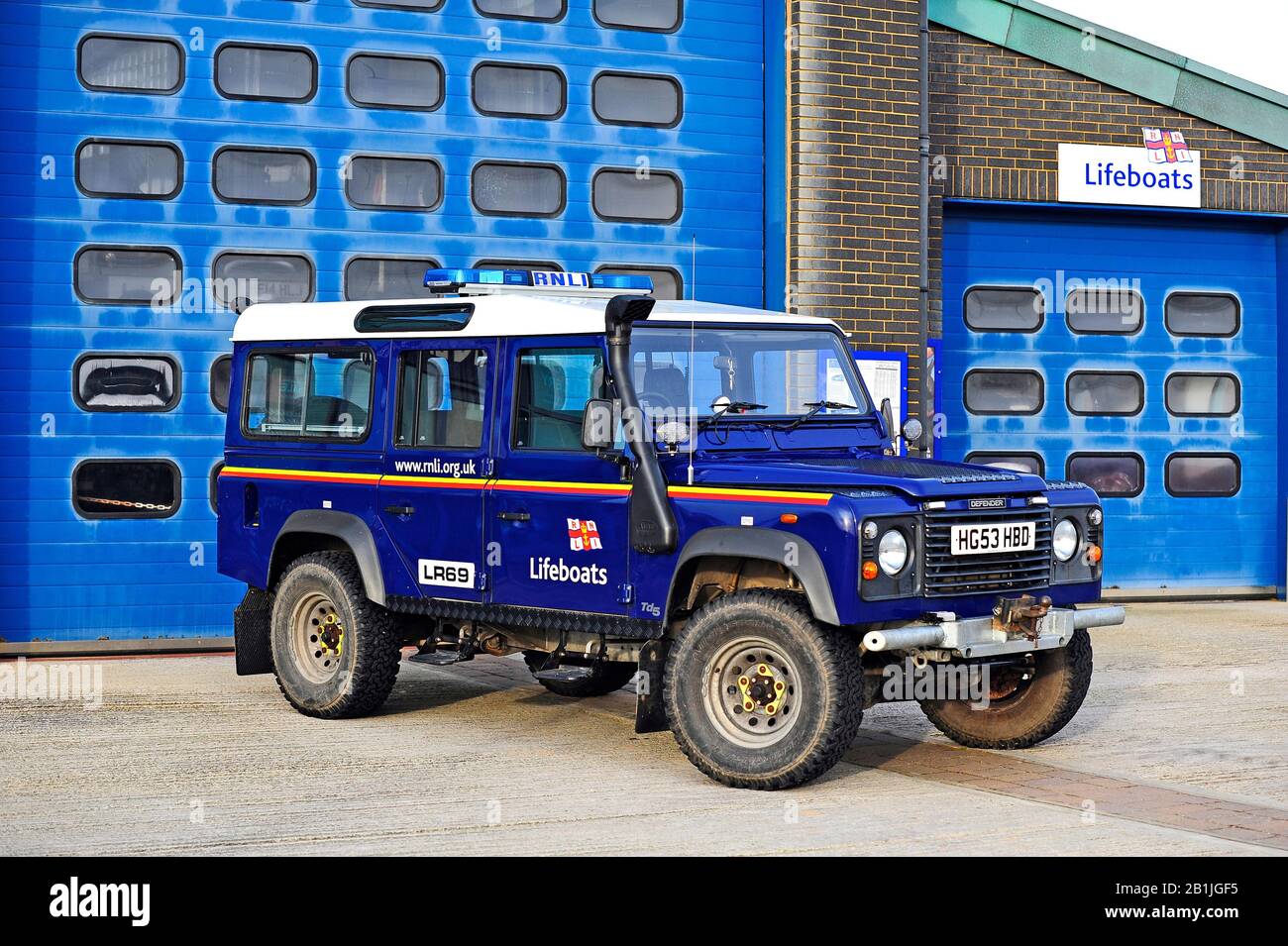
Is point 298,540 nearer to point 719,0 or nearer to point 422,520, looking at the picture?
point 422,520

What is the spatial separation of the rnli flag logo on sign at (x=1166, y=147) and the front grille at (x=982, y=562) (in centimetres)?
840

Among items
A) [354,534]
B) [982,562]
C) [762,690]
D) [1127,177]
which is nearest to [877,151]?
[1127,177]

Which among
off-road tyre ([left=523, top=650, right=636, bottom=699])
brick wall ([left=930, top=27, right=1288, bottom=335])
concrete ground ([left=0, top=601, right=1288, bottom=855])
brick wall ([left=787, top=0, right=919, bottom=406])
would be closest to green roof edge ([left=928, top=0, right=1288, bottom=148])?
brick wall ([left=930, top=27, right=1288, bottom=335])

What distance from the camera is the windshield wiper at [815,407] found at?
863cm

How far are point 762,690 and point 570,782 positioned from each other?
99 cm

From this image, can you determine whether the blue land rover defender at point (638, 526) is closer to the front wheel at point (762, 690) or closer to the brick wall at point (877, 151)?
the front wheel at point (762, 690)

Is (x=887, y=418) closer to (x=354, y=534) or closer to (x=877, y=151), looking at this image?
(x=354, y=534)

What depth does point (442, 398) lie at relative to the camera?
Result: 926 centimetres

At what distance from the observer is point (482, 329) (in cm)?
901

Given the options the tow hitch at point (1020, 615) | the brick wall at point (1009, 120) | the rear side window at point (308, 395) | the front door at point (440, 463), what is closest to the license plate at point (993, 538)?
the tow hitch at point (1020, 615)

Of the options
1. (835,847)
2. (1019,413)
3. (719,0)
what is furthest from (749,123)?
(835,847)

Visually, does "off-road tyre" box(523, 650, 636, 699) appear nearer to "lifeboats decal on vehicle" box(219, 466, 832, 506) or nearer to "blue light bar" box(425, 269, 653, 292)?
"lifeboats decal on vehicle" box(219, 466, 832, 506)

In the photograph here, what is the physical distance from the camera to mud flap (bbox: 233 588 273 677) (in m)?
10.3

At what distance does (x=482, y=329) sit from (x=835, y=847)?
3655 millimetres
